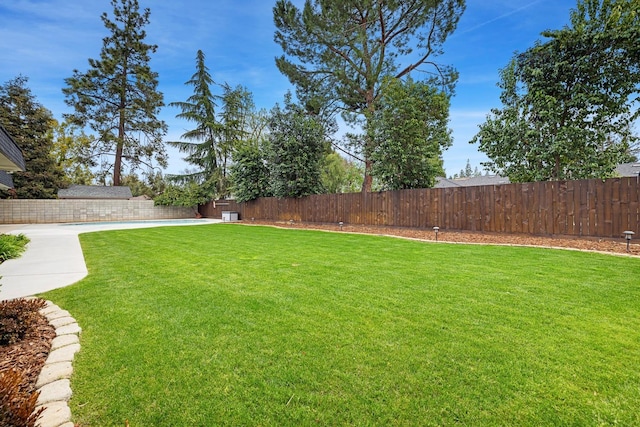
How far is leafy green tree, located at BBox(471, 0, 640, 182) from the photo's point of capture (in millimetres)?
7652

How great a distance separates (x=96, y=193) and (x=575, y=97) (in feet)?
96.8

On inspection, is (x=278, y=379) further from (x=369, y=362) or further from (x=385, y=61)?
(x=385, y=61)

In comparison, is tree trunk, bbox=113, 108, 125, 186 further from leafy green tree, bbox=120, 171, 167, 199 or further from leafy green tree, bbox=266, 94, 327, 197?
leafy green tree, bbox=266, 94, 327, 197

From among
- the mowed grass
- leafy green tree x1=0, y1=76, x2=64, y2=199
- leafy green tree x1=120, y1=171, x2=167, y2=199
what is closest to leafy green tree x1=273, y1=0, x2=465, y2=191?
the mowed grass

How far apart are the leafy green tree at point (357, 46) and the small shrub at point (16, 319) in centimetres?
1067

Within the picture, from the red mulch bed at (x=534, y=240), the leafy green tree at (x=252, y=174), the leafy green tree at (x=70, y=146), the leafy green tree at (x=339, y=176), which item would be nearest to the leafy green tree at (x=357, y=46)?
the leafy green tree at (x=252, y=174)

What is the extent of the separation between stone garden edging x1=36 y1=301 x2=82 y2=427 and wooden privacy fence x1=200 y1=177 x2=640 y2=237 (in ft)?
29.7

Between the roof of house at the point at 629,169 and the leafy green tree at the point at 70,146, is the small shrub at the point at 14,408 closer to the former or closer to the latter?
the roof of house at the point at 629,169

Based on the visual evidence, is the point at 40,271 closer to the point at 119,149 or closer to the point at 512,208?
the point at 512,208

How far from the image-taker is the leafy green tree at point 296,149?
1407 centimetres

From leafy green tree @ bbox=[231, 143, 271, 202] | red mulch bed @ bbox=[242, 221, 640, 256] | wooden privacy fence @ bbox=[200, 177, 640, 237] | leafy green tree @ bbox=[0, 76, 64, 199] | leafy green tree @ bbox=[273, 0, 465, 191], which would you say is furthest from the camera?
leafy green tree @ bbox=[0, 76, 64, 199]

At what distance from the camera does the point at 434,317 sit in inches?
105

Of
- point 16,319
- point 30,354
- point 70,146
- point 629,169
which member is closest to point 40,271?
point 16,319

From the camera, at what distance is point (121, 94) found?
21.7 meters
